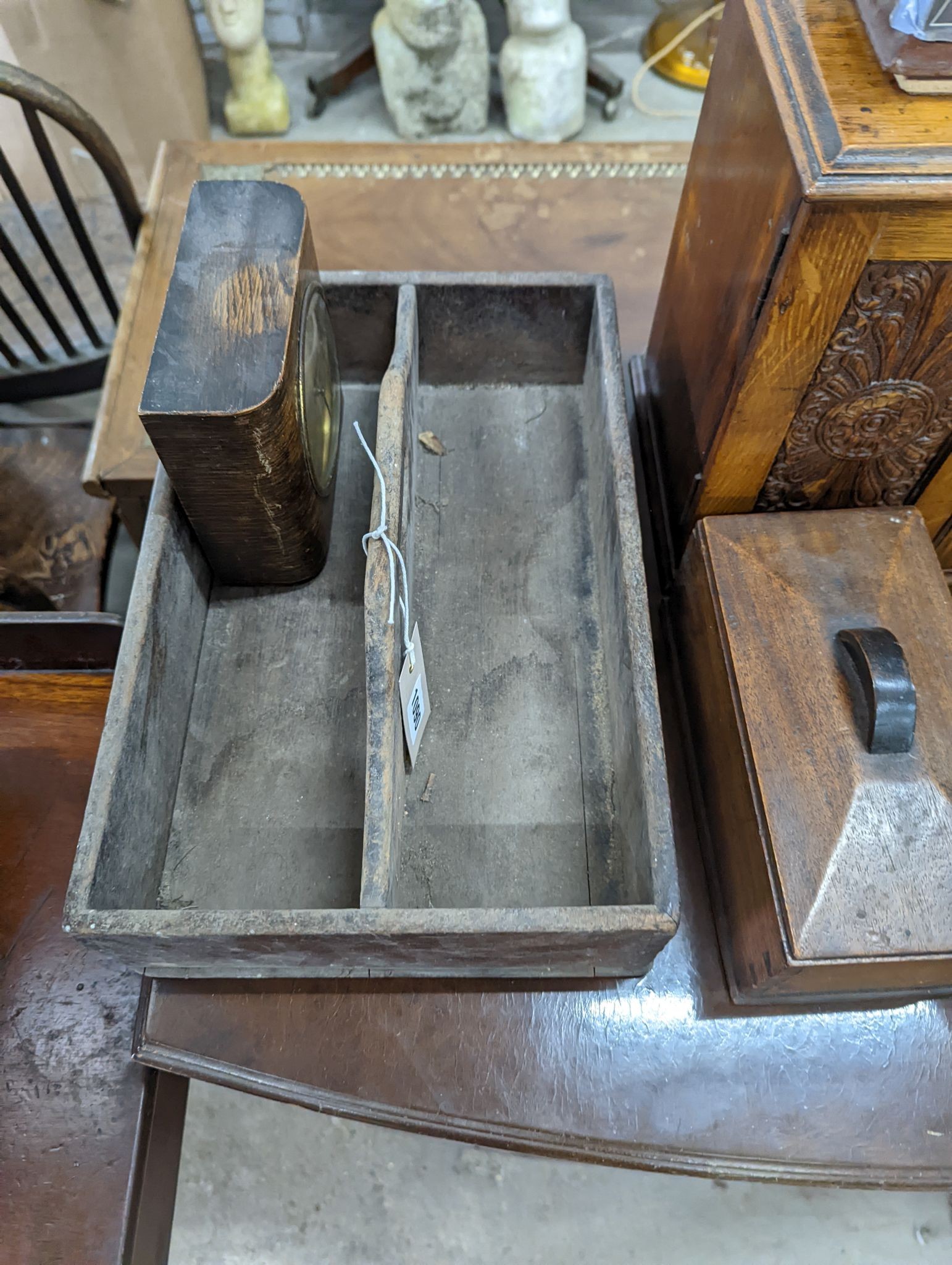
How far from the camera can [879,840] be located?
72cm

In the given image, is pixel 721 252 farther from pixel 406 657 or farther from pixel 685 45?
pixel 685 45

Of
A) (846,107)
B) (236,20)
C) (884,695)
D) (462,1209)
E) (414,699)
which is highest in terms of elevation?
(846,107)

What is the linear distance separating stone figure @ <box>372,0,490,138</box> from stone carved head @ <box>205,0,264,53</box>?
324mm

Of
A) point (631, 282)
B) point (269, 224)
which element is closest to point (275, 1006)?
point (269, 224)

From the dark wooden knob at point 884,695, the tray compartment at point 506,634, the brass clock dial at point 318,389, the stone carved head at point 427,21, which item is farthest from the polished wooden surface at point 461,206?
the stone carved head at point 427,21

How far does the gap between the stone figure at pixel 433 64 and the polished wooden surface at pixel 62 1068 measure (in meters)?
2.09

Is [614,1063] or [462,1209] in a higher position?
[614,1063]

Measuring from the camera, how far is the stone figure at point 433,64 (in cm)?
225

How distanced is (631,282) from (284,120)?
5.77 feet

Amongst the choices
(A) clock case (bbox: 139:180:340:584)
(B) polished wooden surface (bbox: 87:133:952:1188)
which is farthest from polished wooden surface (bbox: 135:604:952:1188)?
(A) clock case (bbox: 139:180:340:584)

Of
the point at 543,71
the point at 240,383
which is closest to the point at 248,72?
the point at 543,71

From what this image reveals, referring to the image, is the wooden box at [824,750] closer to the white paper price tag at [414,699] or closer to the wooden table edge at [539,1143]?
the wooden table edge at [539,1143]

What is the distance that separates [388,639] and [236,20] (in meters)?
2.25

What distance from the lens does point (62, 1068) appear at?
35.4 inches
